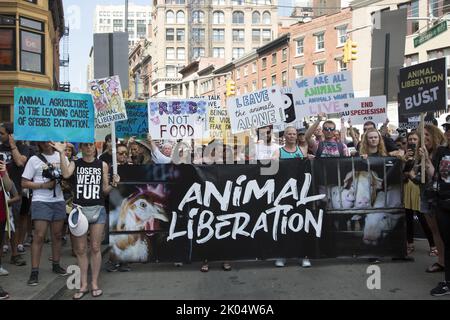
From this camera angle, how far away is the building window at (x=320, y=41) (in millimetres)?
41609

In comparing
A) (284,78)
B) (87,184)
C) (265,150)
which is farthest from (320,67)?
(87,184)

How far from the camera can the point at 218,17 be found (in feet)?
342

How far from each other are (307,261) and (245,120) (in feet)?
9.04

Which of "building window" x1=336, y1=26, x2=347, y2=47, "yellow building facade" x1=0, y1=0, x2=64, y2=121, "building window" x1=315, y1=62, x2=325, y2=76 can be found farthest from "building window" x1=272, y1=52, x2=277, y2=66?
"yellow building facade" x1=0, y1=0, x2=64, y2=121

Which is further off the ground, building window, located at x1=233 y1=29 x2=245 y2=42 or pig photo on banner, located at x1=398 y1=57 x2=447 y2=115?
building window, located at x1=233 y1=29 x2=245 y2=42

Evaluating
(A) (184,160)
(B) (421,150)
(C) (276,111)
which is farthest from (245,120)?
(B) (421,150)

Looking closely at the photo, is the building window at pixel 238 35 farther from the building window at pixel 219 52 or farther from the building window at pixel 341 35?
the building window at pixel 341 35

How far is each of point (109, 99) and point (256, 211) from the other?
2437 millimetres

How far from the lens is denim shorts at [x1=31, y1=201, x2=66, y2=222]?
587 centimetres

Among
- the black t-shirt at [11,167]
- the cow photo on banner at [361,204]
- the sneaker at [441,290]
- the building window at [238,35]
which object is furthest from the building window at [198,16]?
the sneaker at [441,290]

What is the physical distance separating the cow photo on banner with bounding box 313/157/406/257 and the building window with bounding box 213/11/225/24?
101 meters

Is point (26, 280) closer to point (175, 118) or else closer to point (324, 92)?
point (175, 118)

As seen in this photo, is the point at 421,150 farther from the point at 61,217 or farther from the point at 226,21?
the point at 226,21

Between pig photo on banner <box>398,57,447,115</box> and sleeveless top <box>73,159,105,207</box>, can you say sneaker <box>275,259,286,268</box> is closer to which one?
sleeveless top <box>73,159,105,207</box>
